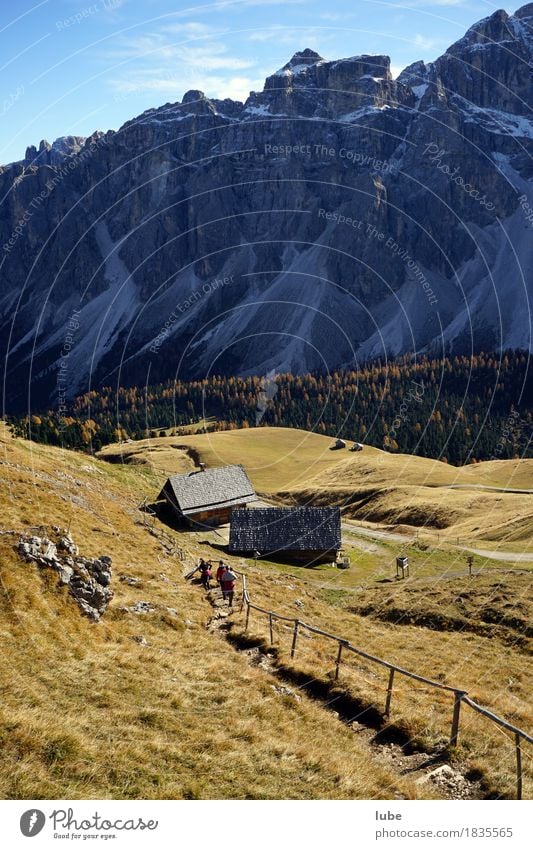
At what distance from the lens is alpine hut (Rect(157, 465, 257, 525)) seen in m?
82.7

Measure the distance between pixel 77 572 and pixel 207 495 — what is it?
59643mm

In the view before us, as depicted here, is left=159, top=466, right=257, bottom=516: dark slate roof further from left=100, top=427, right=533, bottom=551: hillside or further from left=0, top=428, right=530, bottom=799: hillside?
left=0, top=428, right=530, bottom=799: hillside

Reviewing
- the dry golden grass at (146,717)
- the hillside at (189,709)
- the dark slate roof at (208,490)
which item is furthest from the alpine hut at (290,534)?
the dry golden grass at (146,717)

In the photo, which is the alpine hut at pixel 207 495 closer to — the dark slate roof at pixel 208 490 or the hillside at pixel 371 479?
the dark slate roof at pixel 208 490

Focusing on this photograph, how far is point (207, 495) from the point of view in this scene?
86.3 meters

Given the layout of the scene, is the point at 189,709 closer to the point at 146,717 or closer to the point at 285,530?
the point at 146,717

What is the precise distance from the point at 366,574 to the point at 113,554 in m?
31.7

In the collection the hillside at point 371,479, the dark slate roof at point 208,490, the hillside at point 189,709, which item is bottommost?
the hillside at point 371,479

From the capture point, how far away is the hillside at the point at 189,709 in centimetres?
1423

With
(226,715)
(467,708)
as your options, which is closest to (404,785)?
(226,715)

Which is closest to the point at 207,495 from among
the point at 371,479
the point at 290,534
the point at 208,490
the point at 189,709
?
the point at 208,490

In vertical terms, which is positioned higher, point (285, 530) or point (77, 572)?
point (77, 572)

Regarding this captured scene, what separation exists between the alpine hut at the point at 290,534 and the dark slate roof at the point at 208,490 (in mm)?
11658
